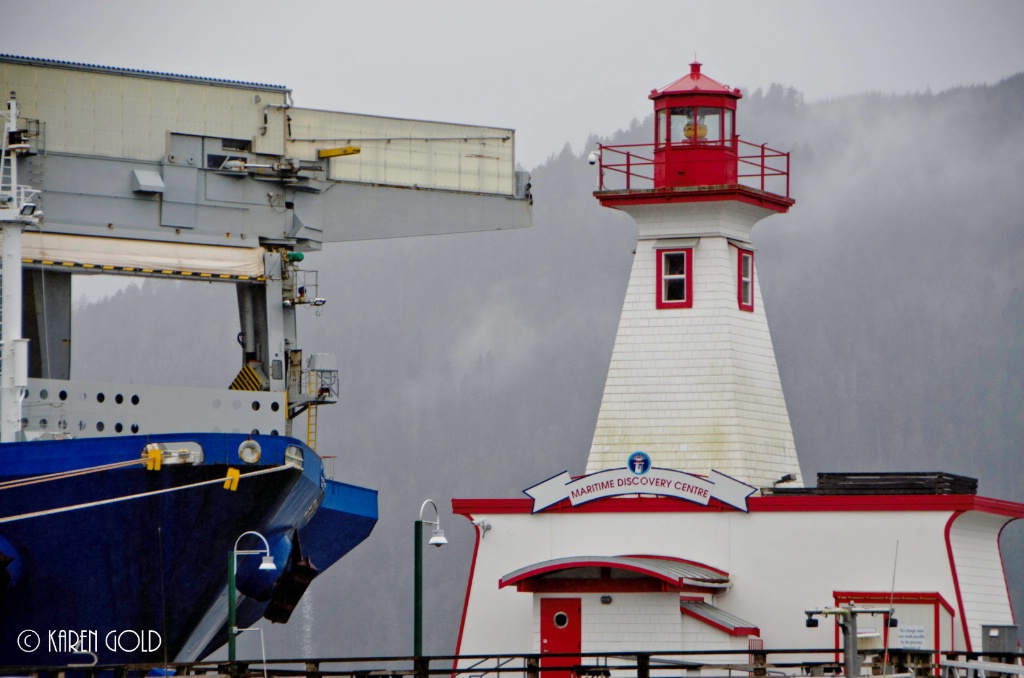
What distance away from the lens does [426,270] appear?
120438 mm

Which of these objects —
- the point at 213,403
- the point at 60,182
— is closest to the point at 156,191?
the point at 60,182

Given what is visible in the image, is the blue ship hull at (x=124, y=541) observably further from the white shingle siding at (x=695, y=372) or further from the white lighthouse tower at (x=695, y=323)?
the white lighthouse tower at (x=695, y=323)

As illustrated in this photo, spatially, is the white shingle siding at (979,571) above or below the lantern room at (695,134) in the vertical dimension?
below

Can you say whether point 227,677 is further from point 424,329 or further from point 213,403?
point 424,329

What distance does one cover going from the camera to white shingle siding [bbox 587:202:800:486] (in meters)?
37.8

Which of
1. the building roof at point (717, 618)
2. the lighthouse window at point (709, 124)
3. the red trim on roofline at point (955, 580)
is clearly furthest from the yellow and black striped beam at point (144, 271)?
the red trim on roofline at point (955, 580)

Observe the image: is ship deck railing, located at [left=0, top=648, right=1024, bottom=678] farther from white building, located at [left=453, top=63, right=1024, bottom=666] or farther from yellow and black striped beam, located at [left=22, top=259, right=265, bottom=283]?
yellow and black striped beam, located at [left=22, top=259, right=265, bottom=283]

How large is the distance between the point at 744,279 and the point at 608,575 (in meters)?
8.15

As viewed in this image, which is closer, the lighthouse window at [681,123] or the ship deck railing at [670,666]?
the ship deck railing at [670,666]

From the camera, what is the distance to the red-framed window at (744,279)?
39.1 m

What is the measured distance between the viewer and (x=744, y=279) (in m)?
39.4

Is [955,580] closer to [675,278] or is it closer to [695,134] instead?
[675,278]

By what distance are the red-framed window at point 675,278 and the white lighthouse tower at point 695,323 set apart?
0.02m

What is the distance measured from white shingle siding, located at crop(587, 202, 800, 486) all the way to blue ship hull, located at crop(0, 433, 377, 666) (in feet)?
21.0
